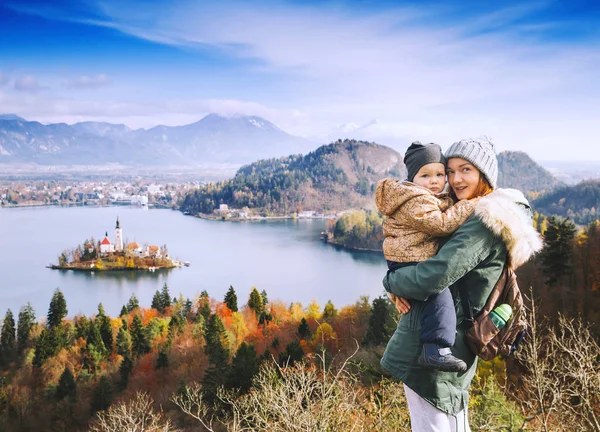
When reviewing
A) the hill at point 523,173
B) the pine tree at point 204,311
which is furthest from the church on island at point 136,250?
the hill at point 523,173

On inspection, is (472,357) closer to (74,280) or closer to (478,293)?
(478,293)

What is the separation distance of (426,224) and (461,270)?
0.37 ft

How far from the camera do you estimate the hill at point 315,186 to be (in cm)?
5431

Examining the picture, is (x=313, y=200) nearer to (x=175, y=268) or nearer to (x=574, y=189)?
(x=574, y=189)

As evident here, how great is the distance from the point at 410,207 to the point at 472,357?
0.34 m

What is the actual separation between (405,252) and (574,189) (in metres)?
42.0

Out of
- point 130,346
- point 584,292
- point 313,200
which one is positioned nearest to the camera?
point 584,292

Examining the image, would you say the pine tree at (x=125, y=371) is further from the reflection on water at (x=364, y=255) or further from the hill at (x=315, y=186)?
the hill at (x=315, y=186)

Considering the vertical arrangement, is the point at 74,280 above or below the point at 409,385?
below

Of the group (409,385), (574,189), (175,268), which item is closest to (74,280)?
(175,268)

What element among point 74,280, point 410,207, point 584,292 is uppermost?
point 410,207

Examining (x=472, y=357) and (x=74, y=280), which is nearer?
(x=472, y=357)

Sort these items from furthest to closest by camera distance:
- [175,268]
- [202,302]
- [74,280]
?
[175,268] < [74,280] < [202,302]

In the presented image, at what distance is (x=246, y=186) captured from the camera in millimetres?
58250
